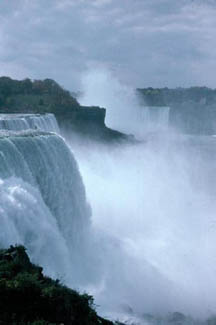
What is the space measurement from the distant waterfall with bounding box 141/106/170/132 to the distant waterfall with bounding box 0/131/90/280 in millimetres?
51606

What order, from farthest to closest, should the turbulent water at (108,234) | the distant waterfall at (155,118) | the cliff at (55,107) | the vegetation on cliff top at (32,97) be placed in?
the distant waterfall at (155,118) → the cliff at (55,107) → the vegetation on cliff top at (32,97) → the turbulent water at (108,234)

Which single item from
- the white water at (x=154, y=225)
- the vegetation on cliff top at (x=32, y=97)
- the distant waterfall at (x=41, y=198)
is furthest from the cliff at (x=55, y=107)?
the distant waterfall at (x=41, y=198)

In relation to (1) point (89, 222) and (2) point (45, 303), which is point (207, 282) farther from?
(2) point (45, 303)

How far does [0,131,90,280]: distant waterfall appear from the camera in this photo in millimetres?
9602

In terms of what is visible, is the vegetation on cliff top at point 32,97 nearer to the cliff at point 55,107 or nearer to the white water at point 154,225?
the cliff at point 55,107

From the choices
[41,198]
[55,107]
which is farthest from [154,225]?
[55,107]

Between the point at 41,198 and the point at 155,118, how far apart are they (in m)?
59.1

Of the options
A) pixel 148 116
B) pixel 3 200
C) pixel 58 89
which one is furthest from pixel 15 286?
pixel 148 116

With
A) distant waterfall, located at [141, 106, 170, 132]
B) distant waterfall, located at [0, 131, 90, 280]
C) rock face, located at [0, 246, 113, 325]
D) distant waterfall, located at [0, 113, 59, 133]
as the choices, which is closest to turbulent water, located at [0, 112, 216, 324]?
distant waterfall, located at [0, 131, 90, 280]

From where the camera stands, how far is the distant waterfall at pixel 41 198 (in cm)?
960

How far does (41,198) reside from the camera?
11.7m

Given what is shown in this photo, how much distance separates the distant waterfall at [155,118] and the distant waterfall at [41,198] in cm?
5161

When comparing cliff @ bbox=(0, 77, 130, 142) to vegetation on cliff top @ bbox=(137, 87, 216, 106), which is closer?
cliff @ bbox=(0, 77, 130, 142)

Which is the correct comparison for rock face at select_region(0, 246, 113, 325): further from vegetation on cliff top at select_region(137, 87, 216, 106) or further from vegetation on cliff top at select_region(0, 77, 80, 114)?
vegetation on cliff top at select_region(137, 87, 216, 106)
